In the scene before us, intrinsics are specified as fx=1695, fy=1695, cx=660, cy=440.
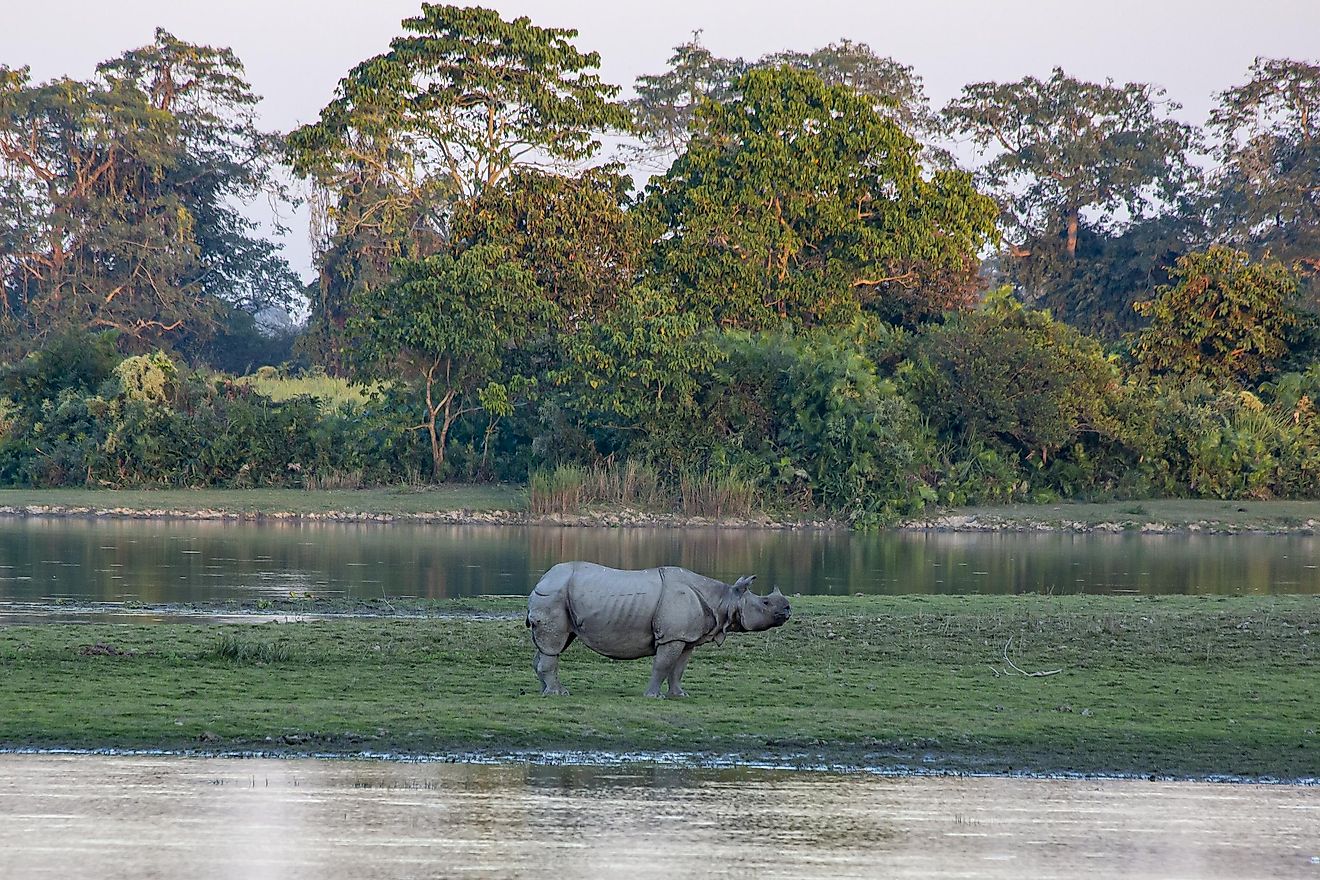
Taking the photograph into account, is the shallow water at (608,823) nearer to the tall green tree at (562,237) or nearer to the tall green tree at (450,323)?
the tall green tree at (450,323)

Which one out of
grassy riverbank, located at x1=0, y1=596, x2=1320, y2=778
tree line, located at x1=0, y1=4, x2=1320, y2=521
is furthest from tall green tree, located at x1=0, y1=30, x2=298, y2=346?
grassy riverbank, located at x1=0, y1=596, x2=1320, y2=778

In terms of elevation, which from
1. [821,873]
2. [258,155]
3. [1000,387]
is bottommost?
[821,873]

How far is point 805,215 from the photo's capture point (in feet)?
140

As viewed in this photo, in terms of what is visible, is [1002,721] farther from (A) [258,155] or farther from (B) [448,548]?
(A) [258,155]

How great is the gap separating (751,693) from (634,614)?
3.87 ft

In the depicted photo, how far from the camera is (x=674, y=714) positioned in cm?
1161

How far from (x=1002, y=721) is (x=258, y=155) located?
55744 millimetres

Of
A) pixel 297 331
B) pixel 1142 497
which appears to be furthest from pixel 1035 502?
pixel 297 331

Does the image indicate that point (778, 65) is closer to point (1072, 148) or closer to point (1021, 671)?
point (1072, 148)

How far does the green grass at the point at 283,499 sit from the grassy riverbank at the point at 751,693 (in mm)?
19697

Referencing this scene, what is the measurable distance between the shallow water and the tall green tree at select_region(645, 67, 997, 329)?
3181cm

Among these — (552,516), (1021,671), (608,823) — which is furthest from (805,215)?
(608,823)

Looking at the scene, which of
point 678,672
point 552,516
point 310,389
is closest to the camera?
point 678,672

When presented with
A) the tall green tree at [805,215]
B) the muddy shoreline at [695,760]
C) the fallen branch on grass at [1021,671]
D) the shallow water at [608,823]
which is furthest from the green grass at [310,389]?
the shallow water at [608,823]
